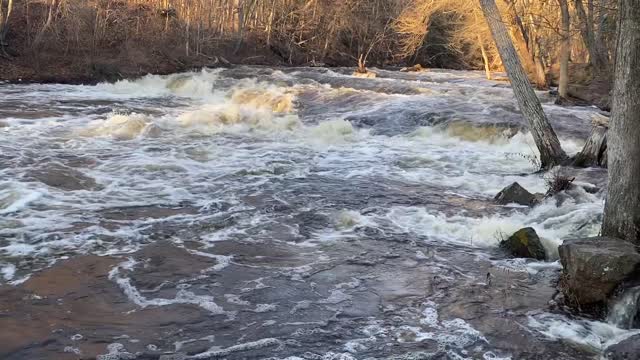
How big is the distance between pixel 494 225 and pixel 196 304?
14.0 feet

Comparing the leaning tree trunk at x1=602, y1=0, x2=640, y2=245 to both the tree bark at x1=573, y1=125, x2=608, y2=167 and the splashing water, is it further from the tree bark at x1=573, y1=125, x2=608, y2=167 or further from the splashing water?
the tree bark at x1=573, y1=125, x2=608, y2=167

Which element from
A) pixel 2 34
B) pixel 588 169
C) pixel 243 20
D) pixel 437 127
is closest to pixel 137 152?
pixel 437 127

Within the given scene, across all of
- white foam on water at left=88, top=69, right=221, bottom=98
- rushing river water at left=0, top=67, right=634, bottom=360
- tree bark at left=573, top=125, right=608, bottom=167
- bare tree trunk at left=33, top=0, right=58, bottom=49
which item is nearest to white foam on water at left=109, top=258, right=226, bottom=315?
rushing river water at left=0, top=67, right=634, bottom=360

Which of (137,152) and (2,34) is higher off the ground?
(2,34)

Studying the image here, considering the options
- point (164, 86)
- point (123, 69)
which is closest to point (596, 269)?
point (164, 86)

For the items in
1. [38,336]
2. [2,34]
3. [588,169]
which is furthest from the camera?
[2,34]

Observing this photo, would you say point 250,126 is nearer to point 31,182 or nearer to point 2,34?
point 31,182

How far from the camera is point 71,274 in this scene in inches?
247

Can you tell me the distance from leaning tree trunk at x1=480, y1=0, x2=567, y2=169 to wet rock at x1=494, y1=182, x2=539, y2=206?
206cm

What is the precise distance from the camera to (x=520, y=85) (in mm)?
10961

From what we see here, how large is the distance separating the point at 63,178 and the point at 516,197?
7.48 metres

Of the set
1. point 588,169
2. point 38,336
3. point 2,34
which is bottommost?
point 38,336

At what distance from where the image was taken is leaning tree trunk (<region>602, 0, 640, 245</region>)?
5.95 metres

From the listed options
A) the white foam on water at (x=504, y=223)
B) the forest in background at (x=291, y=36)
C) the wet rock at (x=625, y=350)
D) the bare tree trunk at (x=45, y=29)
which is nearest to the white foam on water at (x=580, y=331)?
the wet rock at (x=625, y=350)
